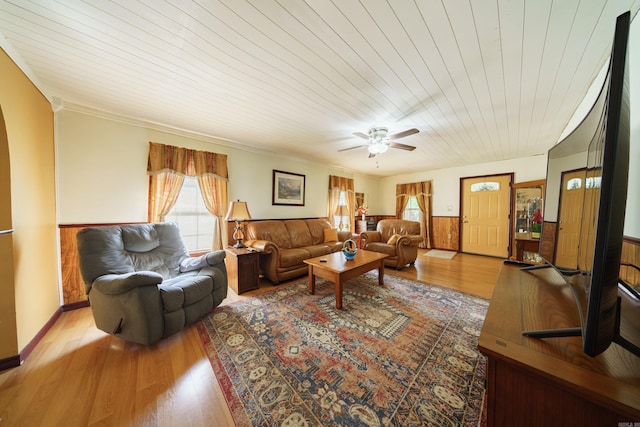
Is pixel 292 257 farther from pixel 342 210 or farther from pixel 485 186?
pixel 485 186

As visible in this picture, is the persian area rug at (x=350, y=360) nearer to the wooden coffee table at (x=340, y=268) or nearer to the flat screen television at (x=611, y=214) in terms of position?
the wooden coffee table at (x=340, y=268)

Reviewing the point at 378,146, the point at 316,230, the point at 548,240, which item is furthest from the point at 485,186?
the point at 548,240

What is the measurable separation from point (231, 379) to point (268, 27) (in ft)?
7.73

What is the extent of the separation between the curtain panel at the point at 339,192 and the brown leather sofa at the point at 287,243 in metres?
0.79

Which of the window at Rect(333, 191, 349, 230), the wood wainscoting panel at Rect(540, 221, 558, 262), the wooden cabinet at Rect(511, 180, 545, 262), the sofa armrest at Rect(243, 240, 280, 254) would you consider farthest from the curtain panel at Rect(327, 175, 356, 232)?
the wood wainscoting panel at Rect(540, 221, 558, 262)

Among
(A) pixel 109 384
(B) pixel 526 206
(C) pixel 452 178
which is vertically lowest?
(A) pixel 109 384

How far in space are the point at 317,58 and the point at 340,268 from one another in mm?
2055

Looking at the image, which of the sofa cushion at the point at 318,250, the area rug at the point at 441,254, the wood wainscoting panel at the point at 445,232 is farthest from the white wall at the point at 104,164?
the wood wainscoting panel at the point at 445,232

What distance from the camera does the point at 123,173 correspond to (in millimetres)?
2572

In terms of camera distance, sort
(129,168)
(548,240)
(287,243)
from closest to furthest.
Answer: (548,240)
(129,168)
(287,243)

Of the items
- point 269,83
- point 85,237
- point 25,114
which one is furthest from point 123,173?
point 269,83

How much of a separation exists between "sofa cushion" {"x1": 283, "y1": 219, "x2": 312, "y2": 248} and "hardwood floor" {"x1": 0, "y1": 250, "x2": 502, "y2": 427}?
2162mm

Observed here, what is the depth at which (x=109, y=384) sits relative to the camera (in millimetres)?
1354

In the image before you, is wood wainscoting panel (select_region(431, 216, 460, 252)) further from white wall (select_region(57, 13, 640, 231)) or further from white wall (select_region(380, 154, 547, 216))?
white wall (select_region(57, 13, 640, 231))
